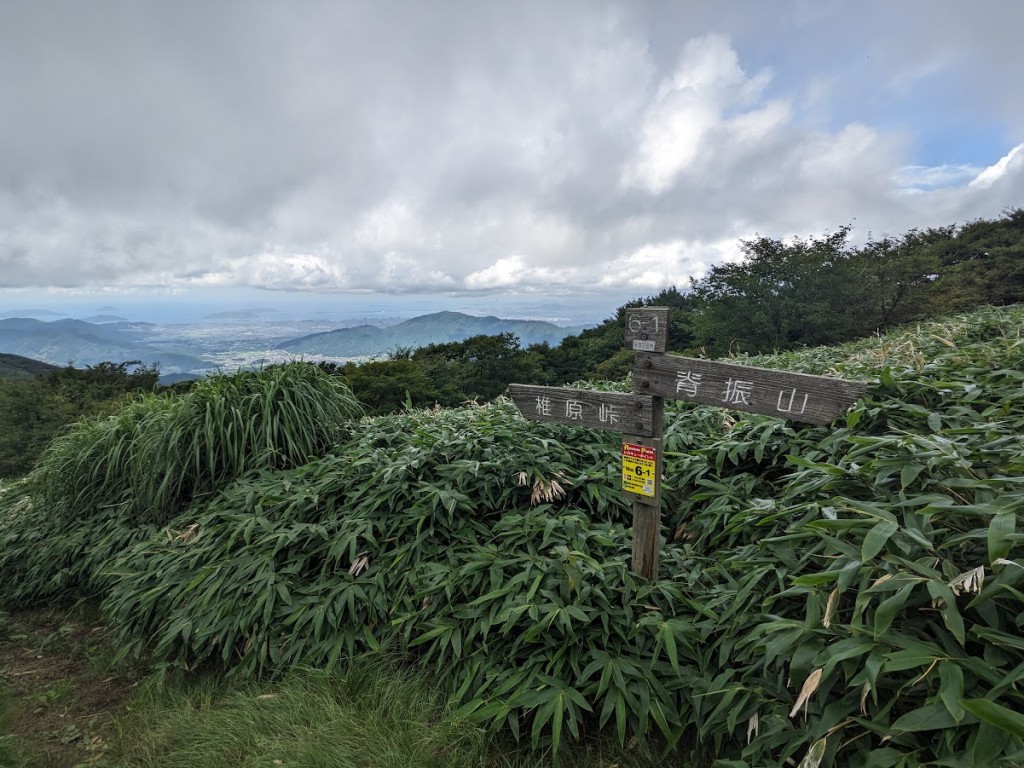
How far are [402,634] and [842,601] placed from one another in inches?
74.0

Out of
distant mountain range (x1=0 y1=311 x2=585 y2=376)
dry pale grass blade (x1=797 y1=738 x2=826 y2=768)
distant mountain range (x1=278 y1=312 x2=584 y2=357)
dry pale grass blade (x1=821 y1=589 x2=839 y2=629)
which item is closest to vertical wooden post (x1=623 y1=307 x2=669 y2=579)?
dry pale grass blade (x1=821 y1=589 x2=839 y2=629)

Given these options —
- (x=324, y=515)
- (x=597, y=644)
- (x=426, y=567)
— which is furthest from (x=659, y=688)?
(x=324, y=515)

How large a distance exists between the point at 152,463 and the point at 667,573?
3729 millimetres

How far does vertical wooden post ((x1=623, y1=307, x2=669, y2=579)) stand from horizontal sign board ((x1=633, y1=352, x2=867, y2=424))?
0.17 ft

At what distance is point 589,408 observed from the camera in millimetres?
2438

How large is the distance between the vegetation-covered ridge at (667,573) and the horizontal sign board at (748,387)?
0.28 m

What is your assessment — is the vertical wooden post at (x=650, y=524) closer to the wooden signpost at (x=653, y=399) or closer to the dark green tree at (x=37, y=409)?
the wooden signpost at (x=653, y=399)

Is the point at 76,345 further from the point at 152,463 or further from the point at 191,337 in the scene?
the point at 152,463

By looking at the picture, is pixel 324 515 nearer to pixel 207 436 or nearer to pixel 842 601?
pixel 207 436

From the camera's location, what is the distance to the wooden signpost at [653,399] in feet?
6.35

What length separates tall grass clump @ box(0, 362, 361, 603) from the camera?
3678mm

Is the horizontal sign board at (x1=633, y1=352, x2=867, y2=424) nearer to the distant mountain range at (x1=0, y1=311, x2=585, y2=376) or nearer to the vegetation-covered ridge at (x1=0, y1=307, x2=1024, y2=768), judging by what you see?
the vegetation-covered ridge at (x1=0, y1=307, x2=1024, y2=768)

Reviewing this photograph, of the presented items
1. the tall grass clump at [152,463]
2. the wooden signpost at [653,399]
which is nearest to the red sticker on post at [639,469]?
the wooden signpost at [653,399]

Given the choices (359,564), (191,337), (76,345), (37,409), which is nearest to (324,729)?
(359,564)
